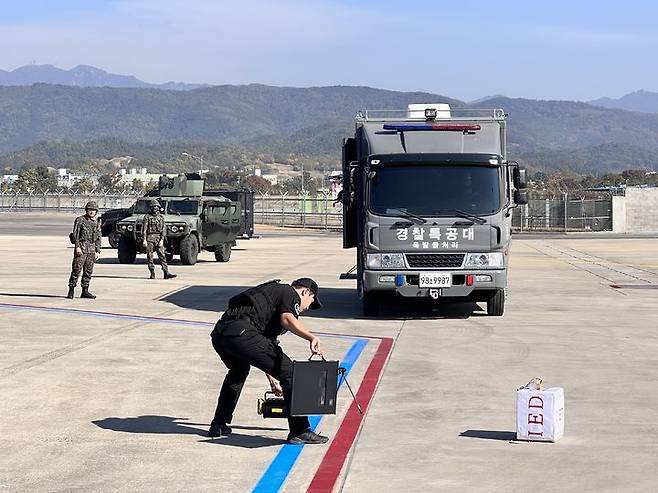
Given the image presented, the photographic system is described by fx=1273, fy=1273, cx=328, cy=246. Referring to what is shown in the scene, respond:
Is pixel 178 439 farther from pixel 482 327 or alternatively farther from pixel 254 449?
pixel 482 327

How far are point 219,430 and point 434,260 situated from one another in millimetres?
9635

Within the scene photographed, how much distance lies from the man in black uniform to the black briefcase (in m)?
→ 0.10

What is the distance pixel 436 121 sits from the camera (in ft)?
67.6

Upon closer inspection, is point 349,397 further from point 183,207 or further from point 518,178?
point 183,207

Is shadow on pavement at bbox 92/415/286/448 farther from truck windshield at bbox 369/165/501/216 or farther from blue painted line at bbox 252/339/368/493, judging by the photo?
truck windshield at bbox 369/165/501/216

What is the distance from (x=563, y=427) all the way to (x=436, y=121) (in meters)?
10.8

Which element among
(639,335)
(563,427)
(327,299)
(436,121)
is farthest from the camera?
(327,299)

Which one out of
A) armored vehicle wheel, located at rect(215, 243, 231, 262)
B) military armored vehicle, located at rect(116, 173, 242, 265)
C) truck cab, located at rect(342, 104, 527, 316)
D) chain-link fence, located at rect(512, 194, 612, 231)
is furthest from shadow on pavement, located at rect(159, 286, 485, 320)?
chain-link fence, located at rect(512, 194, 612, 231)

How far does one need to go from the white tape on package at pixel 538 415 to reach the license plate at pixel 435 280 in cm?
935

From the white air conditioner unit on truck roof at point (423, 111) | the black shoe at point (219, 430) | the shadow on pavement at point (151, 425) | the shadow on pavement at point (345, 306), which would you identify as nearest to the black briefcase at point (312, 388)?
the black shoe at point (219, 430)

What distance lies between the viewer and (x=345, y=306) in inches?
906

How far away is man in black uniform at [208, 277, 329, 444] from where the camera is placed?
968 cm

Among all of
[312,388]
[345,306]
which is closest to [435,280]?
[345,306]

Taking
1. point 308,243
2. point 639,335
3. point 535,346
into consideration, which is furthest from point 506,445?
point 308,243
